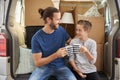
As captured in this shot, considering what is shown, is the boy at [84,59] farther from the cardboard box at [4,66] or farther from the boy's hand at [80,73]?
the cardboard box at [4,66]

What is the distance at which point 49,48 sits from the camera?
279 cm

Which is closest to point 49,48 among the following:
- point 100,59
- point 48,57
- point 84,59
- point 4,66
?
point 48,57

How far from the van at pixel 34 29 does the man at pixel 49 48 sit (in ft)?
1.03

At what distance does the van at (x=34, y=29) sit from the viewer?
2747 mm

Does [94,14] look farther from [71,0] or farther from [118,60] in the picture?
[118,60]

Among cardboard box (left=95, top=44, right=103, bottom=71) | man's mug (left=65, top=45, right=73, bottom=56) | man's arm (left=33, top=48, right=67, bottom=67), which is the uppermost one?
man's mug (left=65, top=45, right=73, bottom=56)

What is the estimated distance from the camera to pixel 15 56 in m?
3.06

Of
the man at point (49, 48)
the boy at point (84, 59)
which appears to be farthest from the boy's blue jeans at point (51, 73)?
the boy at point (84, 59)

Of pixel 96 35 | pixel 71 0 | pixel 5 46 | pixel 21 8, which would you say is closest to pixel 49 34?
pixel 5 46

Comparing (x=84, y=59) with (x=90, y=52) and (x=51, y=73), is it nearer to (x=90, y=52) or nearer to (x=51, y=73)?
(x=90, y=52)

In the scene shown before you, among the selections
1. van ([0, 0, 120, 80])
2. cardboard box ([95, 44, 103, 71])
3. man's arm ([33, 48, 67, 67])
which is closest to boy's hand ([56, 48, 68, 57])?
man's arm ([33, 48, 67, 67])

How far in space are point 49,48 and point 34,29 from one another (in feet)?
5.06

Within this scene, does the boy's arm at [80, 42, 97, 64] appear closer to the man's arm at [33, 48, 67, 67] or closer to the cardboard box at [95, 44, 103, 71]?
the man's arm at [33, 48, 67, 67]

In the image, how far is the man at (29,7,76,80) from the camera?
2734 mm
